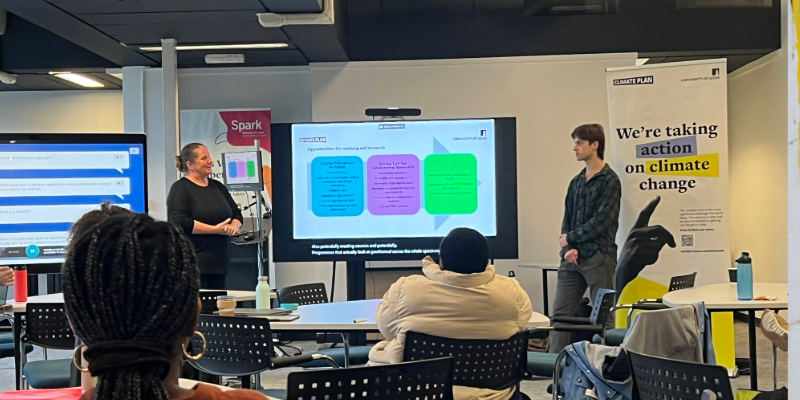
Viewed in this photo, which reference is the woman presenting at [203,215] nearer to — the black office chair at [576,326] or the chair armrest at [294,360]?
the chair armrest at [294,360]

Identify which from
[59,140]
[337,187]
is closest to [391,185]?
Answer: [337,187]

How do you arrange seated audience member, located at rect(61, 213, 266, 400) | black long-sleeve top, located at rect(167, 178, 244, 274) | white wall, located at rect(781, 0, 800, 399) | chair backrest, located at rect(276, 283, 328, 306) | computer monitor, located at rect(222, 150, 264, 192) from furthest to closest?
1. computer monitor, located at rect(222, 150, 264, 192)
2. black long-sleeve top, located at rect(167, 178, 244, 274)
3. chair backrest, located at rect(276, 283, 328, 306)
4. seated audience member, located at rect(61, 213, 266, 400)
5. white wall, located at rect(781, 0, 800, 399)

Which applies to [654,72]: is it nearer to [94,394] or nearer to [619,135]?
[619,135]

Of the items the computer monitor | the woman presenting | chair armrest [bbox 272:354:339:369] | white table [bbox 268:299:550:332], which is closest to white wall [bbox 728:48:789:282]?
the computer monitor

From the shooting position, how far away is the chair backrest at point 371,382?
209 cm

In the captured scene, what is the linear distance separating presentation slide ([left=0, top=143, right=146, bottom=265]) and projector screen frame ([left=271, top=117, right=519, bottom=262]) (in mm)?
1510

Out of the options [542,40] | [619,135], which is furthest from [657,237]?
[542,40]

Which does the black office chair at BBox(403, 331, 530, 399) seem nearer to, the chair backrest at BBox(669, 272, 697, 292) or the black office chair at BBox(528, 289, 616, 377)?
the black office chair at BBox(528, 289, 616, 377)

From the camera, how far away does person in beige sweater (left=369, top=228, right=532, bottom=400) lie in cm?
271

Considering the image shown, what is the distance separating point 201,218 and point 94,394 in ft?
12.7

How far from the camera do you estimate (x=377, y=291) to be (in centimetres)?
735

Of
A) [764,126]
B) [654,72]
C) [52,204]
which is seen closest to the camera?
[52,204]

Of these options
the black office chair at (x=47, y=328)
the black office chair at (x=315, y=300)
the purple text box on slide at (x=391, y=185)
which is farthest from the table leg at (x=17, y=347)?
the purple text box on slide at (x=391, y=185)

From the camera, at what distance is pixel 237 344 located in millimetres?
3086
